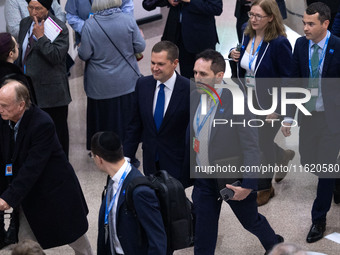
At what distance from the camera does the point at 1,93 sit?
475 centimetres

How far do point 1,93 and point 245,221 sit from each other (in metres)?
2.05

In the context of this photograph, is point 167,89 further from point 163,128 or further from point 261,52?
point 261,52

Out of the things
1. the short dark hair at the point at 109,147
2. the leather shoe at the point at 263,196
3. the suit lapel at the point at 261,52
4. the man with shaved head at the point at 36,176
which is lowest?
the leather shoe at the point at 263,196

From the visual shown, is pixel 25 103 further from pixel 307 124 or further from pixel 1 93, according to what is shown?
pixel 307 124

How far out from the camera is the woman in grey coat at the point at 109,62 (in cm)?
659

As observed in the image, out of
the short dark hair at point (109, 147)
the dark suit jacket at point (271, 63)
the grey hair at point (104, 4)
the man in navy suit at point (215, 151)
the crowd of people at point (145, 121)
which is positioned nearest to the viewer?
the short dark hair at point (109, 147)

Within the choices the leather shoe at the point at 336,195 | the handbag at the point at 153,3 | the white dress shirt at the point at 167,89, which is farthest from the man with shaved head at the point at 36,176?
the handbag at the point at 153,3

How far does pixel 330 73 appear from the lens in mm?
5621

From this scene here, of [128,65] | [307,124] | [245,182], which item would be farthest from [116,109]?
[245,182]

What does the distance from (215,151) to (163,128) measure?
58cm

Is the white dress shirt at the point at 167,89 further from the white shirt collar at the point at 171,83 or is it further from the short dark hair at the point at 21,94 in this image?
the short dark hair at the point at 21,94

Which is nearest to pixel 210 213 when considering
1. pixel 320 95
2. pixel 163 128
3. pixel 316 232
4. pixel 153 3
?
pixel 163 128

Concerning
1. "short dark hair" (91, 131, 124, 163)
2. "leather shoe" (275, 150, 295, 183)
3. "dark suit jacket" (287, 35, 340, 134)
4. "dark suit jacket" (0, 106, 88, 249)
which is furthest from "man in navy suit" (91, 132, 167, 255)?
"leather shoe" (275, 150, 295, 183)

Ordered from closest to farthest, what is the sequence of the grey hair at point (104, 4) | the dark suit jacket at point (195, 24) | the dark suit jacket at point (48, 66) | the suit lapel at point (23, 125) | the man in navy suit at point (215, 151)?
the suit lapel at point (23, 125)
the man in navy suit at point (215, 151)
the dark suit jacket at point (48, 66)
the grey hair at point (104, 4)
the dark suit jacket at point (195, 24)
